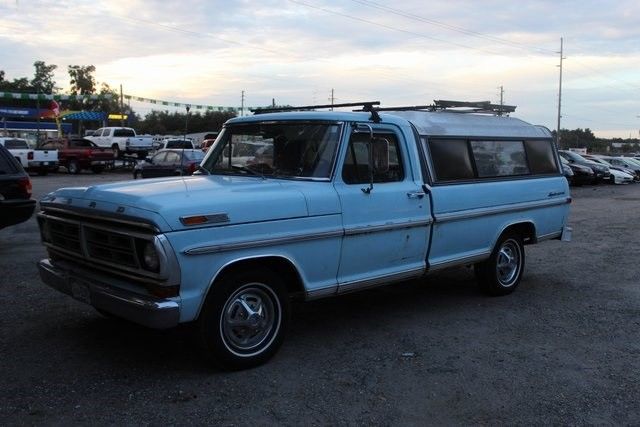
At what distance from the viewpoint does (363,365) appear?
471 cm

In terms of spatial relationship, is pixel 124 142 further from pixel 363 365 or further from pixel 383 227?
pixel 363 365

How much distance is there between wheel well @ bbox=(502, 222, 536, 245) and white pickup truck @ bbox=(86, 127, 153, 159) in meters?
32.2

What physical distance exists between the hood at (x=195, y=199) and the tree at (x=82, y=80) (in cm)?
9723

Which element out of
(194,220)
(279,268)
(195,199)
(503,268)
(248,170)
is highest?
(248,170)

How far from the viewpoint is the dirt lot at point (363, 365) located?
389 cm

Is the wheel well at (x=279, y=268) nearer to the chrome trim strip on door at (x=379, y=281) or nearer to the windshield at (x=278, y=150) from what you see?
the chrome trim strip on door at (x=379, y=281)

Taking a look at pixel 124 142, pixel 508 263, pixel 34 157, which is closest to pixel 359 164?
pixel 508 263

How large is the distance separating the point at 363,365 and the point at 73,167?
28940 millimetres

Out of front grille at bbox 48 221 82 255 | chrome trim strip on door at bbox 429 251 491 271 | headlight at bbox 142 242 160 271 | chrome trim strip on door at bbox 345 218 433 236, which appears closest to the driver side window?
chrome trim strip on door at bbox 345 218 433 236

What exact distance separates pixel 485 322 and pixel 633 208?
1480 cm

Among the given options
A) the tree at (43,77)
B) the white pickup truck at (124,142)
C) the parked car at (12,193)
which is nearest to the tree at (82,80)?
the tree at (43,77)

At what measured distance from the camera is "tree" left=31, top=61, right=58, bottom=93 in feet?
322

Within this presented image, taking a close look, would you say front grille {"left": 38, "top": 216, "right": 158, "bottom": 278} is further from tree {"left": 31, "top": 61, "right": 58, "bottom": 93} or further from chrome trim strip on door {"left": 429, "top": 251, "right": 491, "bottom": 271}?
tree {"left": 31, "top": 61, "right": 58, "bottom": 93}

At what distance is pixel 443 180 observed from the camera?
6.00 meters
